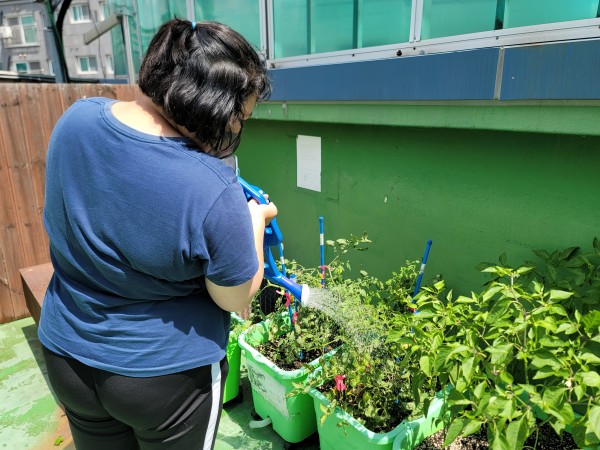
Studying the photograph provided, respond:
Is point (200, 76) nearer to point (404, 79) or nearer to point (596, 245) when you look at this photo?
point (404, 79)

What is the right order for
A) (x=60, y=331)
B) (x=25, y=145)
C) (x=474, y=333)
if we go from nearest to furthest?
(x=60, y=331) → (x=474, y=333) → (x=25, y=145)

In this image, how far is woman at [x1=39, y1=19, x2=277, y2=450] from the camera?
3.09ft

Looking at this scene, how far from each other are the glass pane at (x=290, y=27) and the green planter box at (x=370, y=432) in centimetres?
212

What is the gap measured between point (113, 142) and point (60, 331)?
574 millimetres

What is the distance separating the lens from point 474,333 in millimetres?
1388

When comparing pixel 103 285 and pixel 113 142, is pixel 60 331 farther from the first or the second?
pixel 113 142

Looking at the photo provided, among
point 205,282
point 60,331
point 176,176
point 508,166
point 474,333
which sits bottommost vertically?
point 474,333

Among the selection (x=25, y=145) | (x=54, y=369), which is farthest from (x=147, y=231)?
(x=25, y=145)

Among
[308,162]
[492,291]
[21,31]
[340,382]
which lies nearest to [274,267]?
[340,382]

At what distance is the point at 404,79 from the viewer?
2016 millimetres

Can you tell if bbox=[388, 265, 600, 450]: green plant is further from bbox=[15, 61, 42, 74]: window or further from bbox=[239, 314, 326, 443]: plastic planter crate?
bbox=[15, 61, 42, 74]: window

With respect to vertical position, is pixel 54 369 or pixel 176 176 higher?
pixel 176 176

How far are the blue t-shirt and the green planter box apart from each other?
82 cm

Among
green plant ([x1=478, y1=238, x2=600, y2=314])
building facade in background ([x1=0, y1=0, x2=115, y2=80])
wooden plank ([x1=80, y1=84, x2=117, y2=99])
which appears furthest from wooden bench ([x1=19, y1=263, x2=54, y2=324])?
building facade in background ([x1=0, y1=0, x2=115, y2=80])
